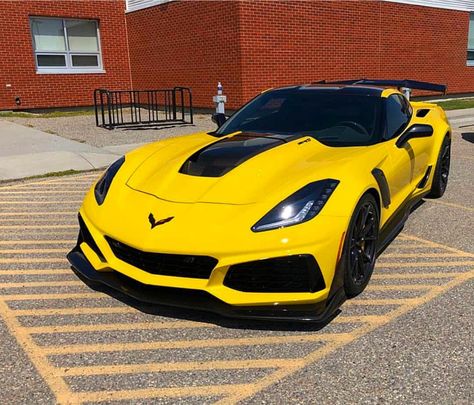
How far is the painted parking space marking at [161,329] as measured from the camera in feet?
8.27

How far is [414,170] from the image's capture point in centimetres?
452

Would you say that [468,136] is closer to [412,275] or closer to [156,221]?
[412,275]

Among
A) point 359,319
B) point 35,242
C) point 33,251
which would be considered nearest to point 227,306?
point 359,319

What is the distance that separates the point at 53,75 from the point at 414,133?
14.8 meters

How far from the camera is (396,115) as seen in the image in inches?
178

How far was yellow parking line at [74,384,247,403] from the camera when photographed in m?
2.39

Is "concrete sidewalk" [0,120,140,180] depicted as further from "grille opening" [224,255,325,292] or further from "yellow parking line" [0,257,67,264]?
"grille opening" [224,255,325,292]

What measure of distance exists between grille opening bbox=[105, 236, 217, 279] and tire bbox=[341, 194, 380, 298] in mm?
836

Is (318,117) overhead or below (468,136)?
overhead

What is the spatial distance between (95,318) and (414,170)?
305cm

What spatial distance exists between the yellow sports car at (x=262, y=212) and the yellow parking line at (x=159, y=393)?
461mm

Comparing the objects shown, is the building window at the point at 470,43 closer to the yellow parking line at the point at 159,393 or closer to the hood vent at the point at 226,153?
the hood vent at the point at 226,153

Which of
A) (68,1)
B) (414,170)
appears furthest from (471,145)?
(68,1)

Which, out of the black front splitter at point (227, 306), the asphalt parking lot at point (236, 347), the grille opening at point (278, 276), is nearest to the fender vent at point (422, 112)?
the asphalt parking lot at point (236, 347)
